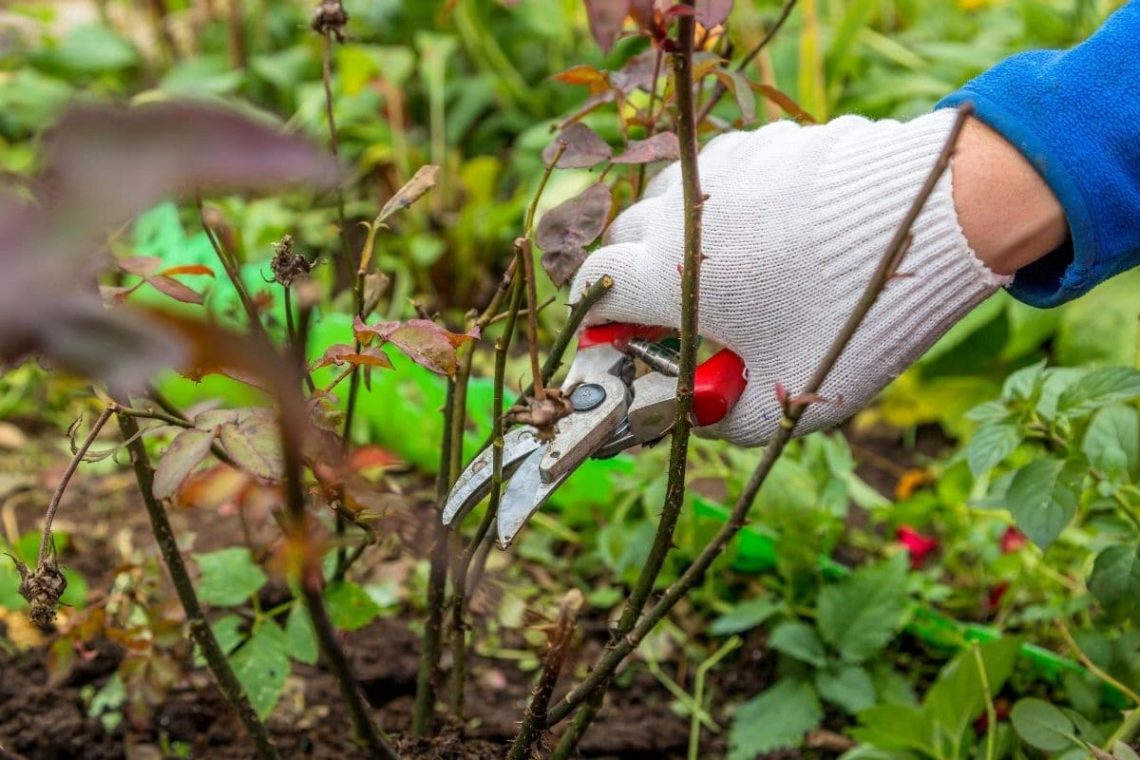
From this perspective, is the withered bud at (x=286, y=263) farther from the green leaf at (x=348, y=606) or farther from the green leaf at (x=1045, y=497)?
the green leaf at (x=1045, y=497)

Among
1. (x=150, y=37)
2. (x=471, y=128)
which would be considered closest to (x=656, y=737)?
(x=471, y=128)

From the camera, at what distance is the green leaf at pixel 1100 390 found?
1193 millimetres

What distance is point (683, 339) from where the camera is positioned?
91 centimetres

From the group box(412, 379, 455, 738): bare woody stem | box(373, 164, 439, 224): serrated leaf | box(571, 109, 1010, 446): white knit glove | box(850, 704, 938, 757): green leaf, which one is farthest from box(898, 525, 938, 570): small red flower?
box(373, 164, 439, 224): serrated leaf

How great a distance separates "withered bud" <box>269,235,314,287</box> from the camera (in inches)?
34.3

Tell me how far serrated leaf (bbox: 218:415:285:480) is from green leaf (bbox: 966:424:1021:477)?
0.74m

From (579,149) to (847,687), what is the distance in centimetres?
83

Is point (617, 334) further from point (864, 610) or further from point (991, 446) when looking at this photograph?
point (864, 610)

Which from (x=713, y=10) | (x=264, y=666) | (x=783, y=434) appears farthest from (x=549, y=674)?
(x=713, y=10)

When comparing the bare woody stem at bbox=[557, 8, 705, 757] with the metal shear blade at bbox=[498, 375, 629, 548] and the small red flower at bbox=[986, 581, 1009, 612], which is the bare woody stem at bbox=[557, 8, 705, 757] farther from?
the small red flower at bbox=[986, 581, 1009, 612]

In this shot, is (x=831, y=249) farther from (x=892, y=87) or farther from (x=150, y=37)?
(x=150, y=37)

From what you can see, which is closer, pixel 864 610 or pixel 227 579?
pixel 227 579

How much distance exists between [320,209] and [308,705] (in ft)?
5.11

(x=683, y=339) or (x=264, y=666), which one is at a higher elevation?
(x=683, y=339)
